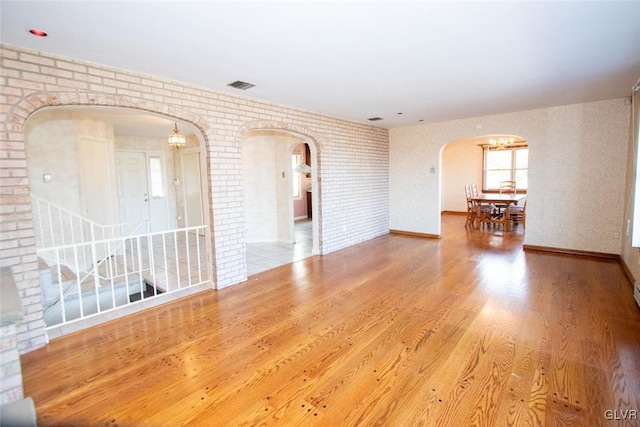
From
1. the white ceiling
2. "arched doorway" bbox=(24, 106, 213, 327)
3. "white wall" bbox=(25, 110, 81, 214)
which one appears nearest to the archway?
the white ceiling

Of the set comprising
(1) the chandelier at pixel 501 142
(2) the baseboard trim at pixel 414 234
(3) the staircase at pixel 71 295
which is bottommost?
(3) the staircase at pixel 71 295

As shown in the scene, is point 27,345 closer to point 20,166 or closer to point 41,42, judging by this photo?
point 20,166

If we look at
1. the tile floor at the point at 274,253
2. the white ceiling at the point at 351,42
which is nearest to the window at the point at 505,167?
the white ceiling at the point at 351,42

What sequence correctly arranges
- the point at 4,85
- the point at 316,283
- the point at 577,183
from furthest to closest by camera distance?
the point at 577,183, the point at 316,283, the point at 4,85

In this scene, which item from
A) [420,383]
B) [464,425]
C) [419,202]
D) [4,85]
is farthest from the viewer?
[419,202]

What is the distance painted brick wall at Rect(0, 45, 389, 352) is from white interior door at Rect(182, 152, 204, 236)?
358cm

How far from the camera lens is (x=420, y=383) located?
6.89 feet

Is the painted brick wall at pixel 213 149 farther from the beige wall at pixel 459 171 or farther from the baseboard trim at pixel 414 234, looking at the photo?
the beige wall at pixel 459 171

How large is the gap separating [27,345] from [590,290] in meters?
5.66

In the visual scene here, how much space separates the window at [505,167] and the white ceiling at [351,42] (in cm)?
622

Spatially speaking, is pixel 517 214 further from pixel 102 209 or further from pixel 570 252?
pixel 102 209

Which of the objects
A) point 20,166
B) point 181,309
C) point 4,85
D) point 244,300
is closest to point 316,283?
point 244,300

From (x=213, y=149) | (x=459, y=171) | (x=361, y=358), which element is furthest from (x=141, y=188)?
(x=459, y=171)

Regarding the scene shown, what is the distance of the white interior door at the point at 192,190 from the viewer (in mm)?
7586
